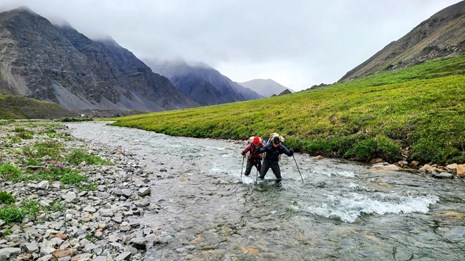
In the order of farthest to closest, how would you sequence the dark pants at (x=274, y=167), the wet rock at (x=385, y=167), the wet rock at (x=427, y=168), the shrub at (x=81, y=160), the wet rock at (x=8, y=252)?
the wet rock at (x=385, y=167) < the wet rock at (x=427, y=168) < the shrub at (x=81, y=160) < the dark pants at (x=274, y=167) < the wet rock at (x=8, y=252)

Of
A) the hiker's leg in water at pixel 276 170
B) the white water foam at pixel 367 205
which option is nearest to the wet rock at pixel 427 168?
the white water foam at pixel 367 205

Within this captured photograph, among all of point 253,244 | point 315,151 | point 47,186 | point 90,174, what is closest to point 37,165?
point 90,174

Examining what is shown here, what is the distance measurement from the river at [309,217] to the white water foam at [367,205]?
4cm

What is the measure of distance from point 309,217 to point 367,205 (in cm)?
286

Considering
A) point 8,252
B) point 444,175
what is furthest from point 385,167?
point 8,252

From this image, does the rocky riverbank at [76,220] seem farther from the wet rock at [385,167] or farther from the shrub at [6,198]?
the wet rock at [385,167]

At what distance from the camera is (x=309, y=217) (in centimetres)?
1169

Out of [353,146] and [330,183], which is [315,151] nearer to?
[353,146]

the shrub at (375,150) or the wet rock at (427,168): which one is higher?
the shrub at (375,150)

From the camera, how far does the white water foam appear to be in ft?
39.5

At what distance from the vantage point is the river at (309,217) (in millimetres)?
9031

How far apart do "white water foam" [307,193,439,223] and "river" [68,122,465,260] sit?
0.04 metres

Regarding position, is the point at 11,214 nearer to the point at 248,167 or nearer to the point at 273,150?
the point at 248,167

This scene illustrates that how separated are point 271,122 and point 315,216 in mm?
30801
